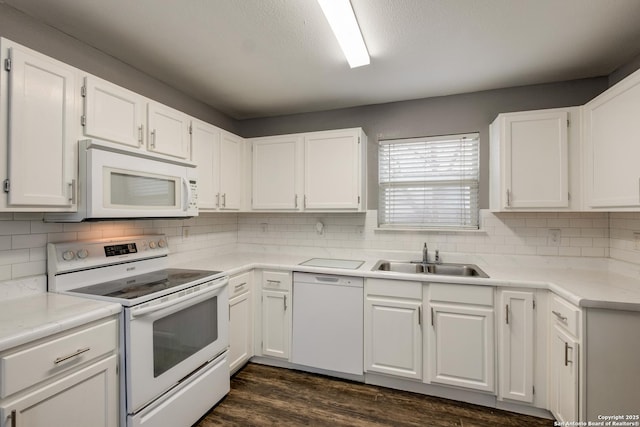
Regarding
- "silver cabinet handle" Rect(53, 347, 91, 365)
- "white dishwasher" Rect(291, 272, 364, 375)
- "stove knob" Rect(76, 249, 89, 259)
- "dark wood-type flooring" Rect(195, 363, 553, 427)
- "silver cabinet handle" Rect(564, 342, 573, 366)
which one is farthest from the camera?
"white dishwasher" Rect(291, 272, 364, 375)

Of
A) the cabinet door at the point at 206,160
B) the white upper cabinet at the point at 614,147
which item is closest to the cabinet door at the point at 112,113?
the cabinet door at the point at 206,160

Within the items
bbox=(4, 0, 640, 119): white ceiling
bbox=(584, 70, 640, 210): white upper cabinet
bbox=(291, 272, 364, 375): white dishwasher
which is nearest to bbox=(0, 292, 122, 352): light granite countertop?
bbox=(291, 272, 364, 375): white dishwasher

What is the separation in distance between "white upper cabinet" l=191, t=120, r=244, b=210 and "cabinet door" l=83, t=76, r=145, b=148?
50 centimetres

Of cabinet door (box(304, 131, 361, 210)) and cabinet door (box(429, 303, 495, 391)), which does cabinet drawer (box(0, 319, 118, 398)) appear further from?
cabinet door (box(429, 303, 495, 391))

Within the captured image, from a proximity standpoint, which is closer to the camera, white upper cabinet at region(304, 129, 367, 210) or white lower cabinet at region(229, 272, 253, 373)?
white lower cabinet at region(229, 272, 253, 373)

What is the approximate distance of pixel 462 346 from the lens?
82.1 inches

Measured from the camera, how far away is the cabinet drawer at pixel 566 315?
1618mm

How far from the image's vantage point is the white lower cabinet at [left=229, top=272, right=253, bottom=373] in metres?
2.35

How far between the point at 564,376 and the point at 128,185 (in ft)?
9.26

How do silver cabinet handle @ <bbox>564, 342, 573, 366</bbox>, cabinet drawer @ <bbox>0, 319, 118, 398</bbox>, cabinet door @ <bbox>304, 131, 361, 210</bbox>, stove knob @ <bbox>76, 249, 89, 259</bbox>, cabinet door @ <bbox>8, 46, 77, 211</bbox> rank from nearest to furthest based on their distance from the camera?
cabinet drawer @ <bbox>0, 319, 118, 398</bbox>, cabinet door @ <bbox>8, 46, 77, 211</bbox>, silver cabinet handle @ <bbox>564, 342, 573, 366</bbox>, stove knob @ <bbox>76, 249, 89, 259</bbox>, cabinet door @ <bbox>304, 131, 361, 210</bbox>

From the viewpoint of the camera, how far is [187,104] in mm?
2732

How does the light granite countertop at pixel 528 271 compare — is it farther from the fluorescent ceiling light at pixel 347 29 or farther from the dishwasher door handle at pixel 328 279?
the fluorescent ceiling light at pixel 347 29

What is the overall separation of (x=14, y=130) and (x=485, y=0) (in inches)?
92.8

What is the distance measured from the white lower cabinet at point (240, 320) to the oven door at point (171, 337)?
0.16 meters
